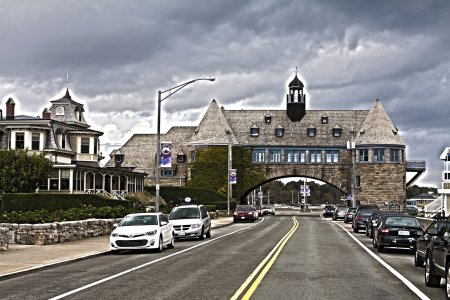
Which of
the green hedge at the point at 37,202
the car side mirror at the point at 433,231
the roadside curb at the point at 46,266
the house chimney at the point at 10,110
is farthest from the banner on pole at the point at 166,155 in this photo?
the house chimney at the point at 10,110

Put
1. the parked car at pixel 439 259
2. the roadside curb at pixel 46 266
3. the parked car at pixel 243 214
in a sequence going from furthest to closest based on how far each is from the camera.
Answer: the parked car at pixel 243 214 → the roadside curb at pixel 46 266 → the parked car at pixel 439 259

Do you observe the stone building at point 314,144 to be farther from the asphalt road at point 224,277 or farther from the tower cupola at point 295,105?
the asphalt road at point 224,277

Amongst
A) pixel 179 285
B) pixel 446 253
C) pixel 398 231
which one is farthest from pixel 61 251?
pixel 446 253

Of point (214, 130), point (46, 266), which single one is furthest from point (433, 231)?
point (214, 130)

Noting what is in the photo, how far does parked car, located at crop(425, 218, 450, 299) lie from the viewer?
12.1 metres

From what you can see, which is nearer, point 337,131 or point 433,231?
point 433,231

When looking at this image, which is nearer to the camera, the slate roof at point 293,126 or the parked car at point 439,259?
the parked car at point 439,259

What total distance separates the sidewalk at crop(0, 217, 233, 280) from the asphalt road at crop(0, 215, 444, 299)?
1.96 feet

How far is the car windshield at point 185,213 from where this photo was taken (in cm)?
3172

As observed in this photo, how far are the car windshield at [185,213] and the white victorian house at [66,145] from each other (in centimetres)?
2963

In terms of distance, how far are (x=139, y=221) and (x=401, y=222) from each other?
970cm

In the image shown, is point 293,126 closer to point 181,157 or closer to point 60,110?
point 181,157

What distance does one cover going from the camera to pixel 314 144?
304 ft

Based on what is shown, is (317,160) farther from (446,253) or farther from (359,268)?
(446,253)
